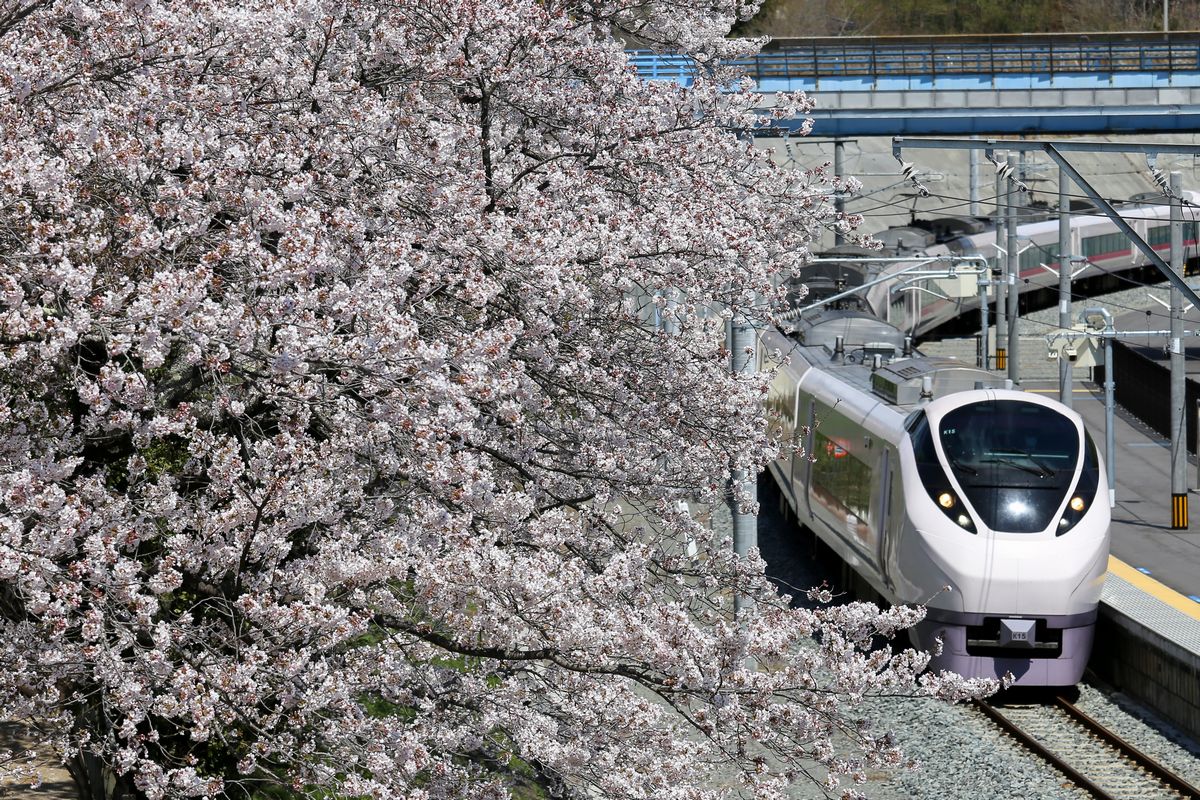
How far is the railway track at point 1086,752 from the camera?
13703 millimetres

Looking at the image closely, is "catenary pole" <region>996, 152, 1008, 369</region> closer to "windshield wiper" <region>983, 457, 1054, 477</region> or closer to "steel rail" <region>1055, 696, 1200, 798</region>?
"windshield wiper" <region>983, 457, 1054, 477</region>

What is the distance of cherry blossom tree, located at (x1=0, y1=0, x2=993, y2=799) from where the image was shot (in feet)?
19.9

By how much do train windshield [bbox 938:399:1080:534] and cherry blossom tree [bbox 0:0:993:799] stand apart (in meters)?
7.05

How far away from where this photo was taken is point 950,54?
1720 inches

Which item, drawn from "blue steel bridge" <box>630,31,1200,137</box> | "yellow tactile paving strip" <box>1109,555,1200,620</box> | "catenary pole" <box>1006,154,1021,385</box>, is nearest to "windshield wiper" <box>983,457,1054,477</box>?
"yellow tactile paving strip" <box>1109,555,1200,620</box>

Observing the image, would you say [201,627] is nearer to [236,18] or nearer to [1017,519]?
[236,18]

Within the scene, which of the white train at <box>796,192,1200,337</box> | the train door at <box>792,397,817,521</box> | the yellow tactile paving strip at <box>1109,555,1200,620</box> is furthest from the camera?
the white train at <box>796,192,1200,337</box>

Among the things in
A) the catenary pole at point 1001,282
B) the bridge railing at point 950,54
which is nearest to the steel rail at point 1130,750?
the catenary pole at point 1001,282

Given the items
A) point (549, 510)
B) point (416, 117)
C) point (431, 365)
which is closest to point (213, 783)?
point (431, 365)

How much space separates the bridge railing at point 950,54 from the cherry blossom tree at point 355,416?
29.9m

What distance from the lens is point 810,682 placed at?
7.45 metres

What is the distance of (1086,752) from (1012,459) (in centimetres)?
303

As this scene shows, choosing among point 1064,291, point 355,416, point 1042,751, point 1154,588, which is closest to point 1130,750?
point 1042,751

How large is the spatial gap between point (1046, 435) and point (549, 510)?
9.43 metres
